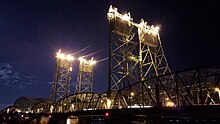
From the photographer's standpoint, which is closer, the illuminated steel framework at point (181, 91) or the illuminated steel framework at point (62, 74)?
the illuminated steel framework at point (181, 91)

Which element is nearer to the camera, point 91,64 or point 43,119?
point 43,119

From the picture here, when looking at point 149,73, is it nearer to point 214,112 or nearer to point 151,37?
point 151,37

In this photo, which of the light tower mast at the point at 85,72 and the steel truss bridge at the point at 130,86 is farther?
the light tower mast at the point at 85,72

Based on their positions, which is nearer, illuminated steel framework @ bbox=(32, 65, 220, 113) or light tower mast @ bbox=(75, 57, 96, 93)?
illuminated steel framework @ bbox=(32, 65, 220, 113)

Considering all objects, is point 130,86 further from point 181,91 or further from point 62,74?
point 62,74

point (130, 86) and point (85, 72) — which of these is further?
point (85, 72)

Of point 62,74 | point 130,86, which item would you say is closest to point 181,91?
point 130,86

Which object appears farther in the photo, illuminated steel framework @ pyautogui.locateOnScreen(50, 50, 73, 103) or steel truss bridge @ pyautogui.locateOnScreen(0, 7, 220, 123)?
illuminated steel framework @ pyautogui.locateOnScreen(50, 50, 73, 103)

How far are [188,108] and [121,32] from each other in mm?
20366

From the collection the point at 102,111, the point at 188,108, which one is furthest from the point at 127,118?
the point at 188,108

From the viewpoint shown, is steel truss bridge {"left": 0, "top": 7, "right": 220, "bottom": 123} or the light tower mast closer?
steel truss bridge {"left": 0, "top": 7, "right": 220, "bottom": 123}

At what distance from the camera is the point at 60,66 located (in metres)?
51.0

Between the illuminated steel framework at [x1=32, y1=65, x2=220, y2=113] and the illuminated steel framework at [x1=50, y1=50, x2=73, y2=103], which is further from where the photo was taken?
the illuminated steel framework at [x1=50, y1=50, x2=73, y2=103]

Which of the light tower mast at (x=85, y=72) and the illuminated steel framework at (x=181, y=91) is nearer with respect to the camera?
the illuminated steel framework at (x=181, y=91)
